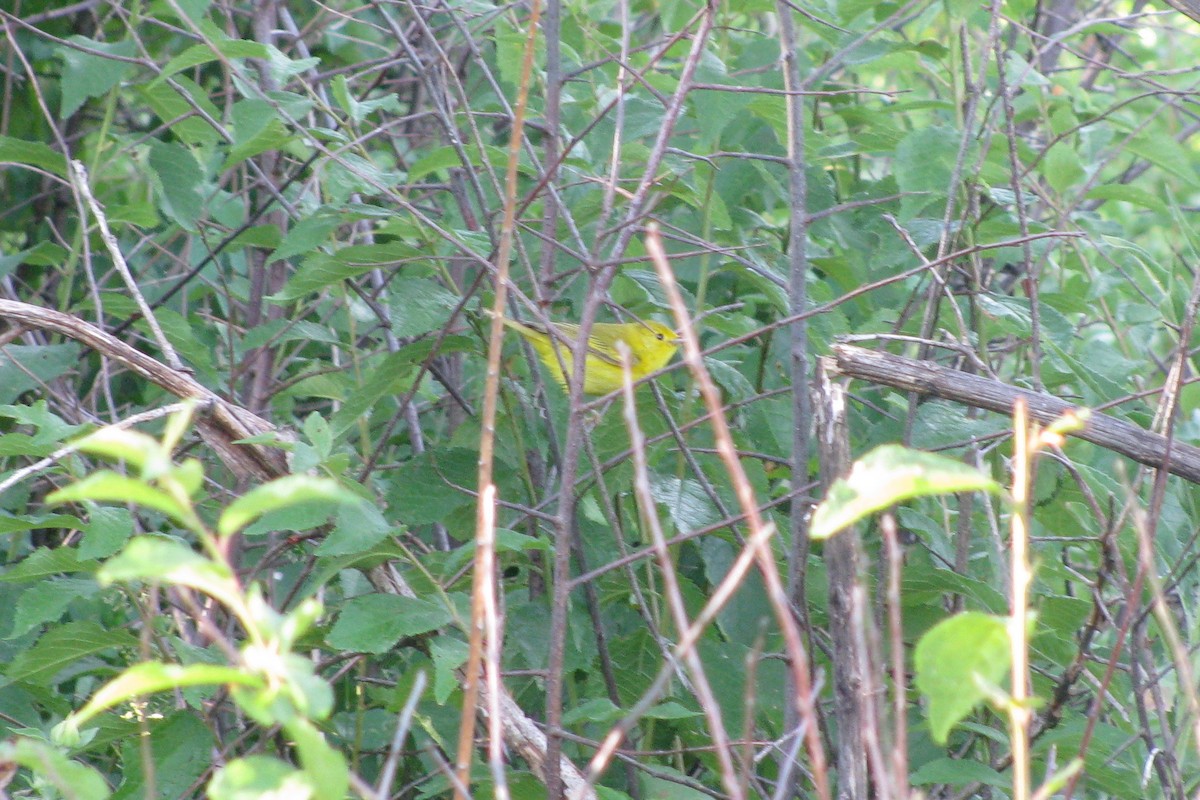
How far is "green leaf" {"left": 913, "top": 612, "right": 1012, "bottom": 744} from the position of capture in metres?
1.08

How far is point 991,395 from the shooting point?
6.05ft

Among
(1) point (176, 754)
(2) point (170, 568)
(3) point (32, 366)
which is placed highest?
(2) point (170, 568)

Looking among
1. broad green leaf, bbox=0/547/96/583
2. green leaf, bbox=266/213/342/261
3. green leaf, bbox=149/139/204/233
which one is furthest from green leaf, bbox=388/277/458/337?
green leaf, bbox=149/139/204/233

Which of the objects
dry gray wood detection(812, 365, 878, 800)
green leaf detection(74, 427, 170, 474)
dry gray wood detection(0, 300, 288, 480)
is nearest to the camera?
green leaf detection(74, 427, 170, 474)

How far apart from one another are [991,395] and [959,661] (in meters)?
0.84

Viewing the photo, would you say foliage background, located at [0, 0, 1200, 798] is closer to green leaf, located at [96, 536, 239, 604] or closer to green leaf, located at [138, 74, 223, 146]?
green leaf, located at [138, 74, 223, 146]

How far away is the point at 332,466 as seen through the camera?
178cm

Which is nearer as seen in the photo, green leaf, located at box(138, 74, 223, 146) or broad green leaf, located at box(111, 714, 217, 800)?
broad green leaf, located at box(111, 714, 217, 800)

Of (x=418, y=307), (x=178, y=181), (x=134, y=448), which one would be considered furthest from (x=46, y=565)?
(x=134, y=448)

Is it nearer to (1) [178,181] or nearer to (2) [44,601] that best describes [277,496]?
(2) [44,601]

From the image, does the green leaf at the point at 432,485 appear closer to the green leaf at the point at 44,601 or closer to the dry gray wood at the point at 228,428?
the dry gray wood at the point at 228,428

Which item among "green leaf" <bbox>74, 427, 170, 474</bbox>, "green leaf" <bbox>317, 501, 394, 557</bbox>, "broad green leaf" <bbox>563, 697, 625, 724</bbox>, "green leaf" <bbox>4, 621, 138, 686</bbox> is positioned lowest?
"green leaf" <bbox>4, 621, 138, 686</bbox>

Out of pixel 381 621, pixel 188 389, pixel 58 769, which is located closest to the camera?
pixel 58 769

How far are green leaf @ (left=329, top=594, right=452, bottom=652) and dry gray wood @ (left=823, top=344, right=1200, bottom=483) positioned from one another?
738mm
